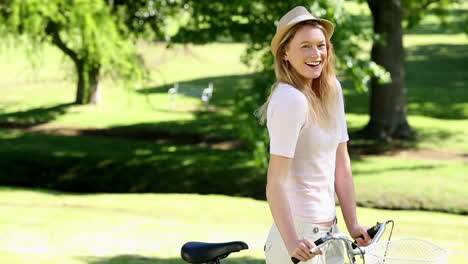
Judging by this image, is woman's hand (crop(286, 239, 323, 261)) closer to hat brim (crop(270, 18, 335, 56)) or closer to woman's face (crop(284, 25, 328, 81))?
woman's face (crop(284, 25, 328, 81))

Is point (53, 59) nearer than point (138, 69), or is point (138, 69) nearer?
point (138, 69)

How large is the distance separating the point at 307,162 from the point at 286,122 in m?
0.26

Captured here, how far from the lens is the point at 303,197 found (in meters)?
4.16

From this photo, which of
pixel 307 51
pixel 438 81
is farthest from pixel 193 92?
pixel 307 51

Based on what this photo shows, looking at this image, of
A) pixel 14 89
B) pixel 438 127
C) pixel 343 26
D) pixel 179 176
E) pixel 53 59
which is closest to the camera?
pixel 343 26

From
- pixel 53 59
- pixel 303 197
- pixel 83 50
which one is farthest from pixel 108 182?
pixel 53 59

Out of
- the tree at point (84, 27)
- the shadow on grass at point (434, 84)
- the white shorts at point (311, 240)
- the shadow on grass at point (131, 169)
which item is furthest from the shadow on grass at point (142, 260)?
the shadow on grass at point (434, 84)

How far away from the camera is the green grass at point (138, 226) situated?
1108 cm

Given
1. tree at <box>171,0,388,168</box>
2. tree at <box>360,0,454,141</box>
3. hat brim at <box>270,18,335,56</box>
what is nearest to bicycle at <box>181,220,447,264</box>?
hat brim at <box>270,18,335,56</box>

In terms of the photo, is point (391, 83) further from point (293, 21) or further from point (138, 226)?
point (293, 21)

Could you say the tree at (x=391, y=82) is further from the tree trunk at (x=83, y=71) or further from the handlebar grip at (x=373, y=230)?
the handlebar grip at (x=373, y=230)

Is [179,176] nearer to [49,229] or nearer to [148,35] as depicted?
[148,35]

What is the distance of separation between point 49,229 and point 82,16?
778 cm

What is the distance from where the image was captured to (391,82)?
2428 cm
